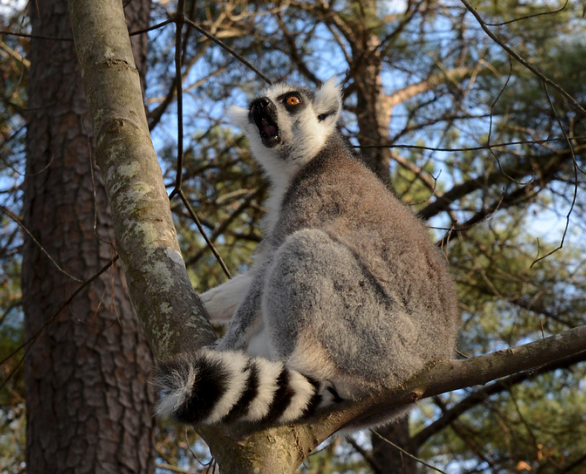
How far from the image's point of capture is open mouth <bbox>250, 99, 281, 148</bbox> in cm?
516

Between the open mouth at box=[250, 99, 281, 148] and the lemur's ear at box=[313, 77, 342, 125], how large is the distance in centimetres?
41

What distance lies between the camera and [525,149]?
760 cm

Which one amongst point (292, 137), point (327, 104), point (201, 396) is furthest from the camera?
point (327, 104)

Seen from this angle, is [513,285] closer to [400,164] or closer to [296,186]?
[400,164]

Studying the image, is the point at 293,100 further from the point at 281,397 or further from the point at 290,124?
the point at 281,397

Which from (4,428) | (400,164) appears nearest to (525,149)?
(400,164)

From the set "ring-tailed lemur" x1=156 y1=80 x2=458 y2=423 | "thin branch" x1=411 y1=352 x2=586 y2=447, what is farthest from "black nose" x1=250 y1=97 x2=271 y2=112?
"thin branch" x1=411 y1=352 x2=586 y2=447

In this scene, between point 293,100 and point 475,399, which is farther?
point 475,399

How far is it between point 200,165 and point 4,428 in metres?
4.43

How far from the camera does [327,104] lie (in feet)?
17.6

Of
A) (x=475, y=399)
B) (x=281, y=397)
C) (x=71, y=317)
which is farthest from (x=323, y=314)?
(x=475, y=399)

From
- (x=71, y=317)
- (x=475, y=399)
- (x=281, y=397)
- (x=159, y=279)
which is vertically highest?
(x=159, y=279)

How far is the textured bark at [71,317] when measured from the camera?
18.2 feet

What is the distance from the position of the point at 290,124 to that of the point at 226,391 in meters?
2.97
